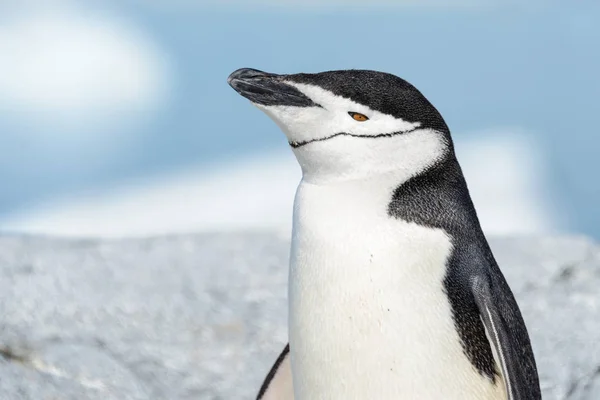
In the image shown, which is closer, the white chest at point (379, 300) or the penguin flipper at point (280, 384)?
the white chest at point (379, 300)

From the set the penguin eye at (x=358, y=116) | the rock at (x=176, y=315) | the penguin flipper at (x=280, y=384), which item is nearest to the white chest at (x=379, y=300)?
the penguin eye at (x=358, y=116)

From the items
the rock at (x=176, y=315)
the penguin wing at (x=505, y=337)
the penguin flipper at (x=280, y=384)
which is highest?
the penguin wing at (x=505, y=337)

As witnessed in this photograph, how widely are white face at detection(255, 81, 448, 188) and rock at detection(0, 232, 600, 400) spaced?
3.48 feet

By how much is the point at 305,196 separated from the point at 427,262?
0.28m

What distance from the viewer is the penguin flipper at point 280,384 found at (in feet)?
7.75

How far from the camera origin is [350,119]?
1.95 meters

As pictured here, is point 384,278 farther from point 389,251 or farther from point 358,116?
point 358,116

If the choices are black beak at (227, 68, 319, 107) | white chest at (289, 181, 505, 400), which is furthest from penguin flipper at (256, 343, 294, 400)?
black beak at (227, 68, 319, 107)

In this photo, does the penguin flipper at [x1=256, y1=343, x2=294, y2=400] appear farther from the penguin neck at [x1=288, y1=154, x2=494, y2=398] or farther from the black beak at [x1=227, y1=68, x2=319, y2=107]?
the black beak at [x1=227, y1=68, x2=319, y2=107]

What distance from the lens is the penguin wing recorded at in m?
1.94

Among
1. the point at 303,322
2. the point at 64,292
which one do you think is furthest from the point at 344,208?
the point at 64,292

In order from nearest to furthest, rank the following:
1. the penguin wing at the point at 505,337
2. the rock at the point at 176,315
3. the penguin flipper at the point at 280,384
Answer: the penguin wing at the point at 505,337, the penguin flipper at the point at 280,384, the rock at the point at 176,315

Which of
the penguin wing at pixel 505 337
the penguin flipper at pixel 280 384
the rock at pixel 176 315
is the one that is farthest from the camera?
the rock at pixel 176 315

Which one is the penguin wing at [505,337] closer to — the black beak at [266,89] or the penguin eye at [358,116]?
the penguin eye at [358,116]
